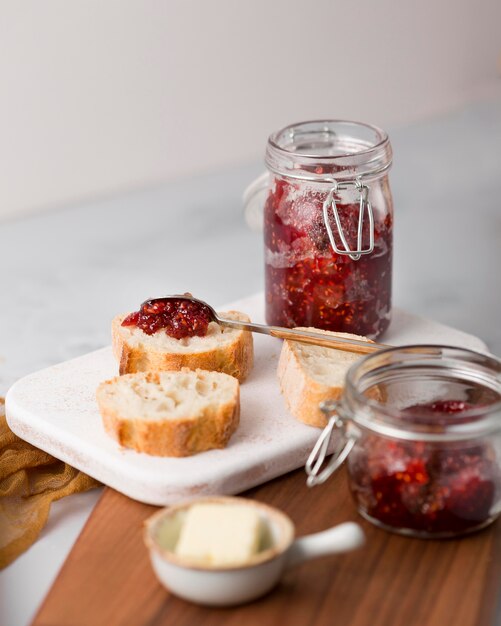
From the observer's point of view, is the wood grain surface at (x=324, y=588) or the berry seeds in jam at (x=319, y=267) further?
the berry seeds in jam at (x=319, y=267)

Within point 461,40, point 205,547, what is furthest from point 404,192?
point 205,547

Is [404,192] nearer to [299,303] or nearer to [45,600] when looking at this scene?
[299,303]

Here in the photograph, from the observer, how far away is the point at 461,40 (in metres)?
5.72

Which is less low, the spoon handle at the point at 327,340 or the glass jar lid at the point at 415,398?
the glass jar lid at the point at 415,398

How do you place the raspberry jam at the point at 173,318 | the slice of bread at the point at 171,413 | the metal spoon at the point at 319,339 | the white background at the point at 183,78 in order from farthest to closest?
the white background at the point at 183,78, the raspberry jam at the point at 173,318, the metal spoon at the point at 319,339, the slice of bread at the point at 171,413

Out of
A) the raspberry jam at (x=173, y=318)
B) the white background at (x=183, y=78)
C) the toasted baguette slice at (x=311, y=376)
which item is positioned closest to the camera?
the toasted baguette slice at (x=311, y=376)

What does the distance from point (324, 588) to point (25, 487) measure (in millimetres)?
804

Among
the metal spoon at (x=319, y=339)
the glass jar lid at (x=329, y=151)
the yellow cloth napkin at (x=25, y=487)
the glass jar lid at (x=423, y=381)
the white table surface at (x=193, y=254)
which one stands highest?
the glass jar lid at (x=329, y=151)

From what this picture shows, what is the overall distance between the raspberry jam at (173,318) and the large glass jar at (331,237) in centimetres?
27

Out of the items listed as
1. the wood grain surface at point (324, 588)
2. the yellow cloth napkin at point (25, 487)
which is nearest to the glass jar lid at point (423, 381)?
the wood grain surface at point (324, 588)

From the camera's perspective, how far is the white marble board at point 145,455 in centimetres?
200

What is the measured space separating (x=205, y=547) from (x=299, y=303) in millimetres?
1075

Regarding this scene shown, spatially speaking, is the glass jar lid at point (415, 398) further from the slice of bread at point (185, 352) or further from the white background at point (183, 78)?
the white background at point (183, 78)

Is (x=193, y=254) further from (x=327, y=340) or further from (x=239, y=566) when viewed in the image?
(x=239, y=566)
